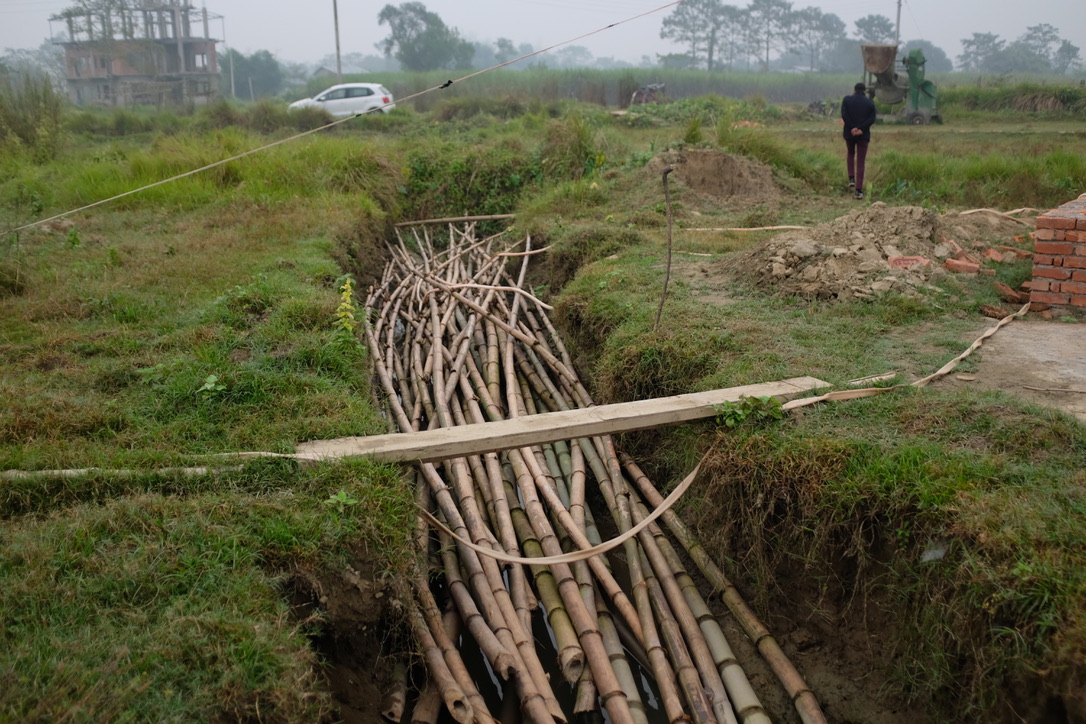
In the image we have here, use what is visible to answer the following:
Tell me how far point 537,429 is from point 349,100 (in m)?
18.6

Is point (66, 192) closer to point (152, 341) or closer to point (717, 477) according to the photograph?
point (152, 341)

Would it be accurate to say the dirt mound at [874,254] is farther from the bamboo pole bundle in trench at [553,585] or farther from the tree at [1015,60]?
the tree at [1015,60]

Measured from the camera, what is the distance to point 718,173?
33.7ft

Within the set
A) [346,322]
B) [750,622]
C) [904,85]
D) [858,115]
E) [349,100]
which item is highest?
[349,100]

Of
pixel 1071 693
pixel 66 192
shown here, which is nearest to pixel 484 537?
pixel 1071 693

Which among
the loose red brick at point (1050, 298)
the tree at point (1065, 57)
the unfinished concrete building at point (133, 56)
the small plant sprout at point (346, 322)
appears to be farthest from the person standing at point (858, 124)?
the tree at point (1065, 57)

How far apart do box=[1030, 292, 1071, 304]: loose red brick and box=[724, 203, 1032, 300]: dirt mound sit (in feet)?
2.19

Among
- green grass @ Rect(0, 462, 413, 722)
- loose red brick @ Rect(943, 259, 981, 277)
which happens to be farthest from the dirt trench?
green grass @ Rect(0, 462, 413, 722)

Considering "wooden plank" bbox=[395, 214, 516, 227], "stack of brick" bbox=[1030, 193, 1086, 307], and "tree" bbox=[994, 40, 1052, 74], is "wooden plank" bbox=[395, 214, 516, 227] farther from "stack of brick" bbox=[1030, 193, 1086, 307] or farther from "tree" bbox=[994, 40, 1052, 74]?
"tree" bbox=[994, 40, 1052, 74]

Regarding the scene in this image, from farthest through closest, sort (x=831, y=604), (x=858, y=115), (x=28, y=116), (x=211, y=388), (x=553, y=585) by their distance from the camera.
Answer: (x=28, y=116) < (x=858, y=115) < (x=211, y=388) < (x=553, y=585) < (x=831, y=604)

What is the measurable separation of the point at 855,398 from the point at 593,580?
1623mm

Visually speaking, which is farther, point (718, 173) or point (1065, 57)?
point (1065, 57)

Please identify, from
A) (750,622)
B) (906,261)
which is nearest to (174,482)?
(750,622)

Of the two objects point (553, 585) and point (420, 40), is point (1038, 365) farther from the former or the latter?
point (420, 40)
